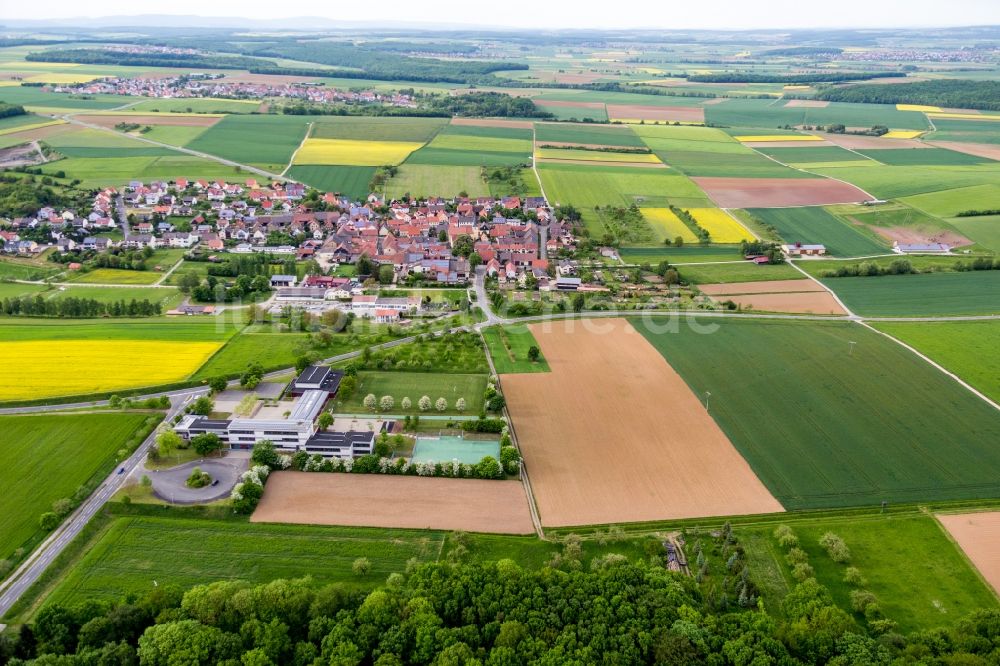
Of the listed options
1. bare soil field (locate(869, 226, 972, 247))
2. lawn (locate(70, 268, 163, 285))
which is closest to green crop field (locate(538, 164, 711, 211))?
bare soil field (locate(869, 226, 972, 247))

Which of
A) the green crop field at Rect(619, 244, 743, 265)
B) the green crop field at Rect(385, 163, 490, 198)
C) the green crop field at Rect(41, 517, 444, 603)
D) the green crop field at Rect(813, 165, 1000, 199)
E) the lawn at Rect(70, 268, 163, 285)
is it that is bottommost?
the green crop field at Rect(41, 517, 444, 603)

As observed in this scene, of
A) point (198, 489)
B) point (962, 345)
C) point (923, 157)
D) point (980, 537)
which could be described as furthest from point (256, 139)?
point (980, 537)

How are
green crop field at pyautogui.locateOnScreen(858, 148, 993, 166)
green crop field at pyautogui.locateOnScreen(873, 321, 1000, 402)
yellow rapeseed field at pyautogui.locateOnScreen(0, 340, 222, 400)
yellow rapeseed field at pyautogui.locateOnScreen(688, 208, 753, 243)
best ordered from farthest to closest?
green crop field at pyautogui.locateOnScreen(858, 148, 993, 166) → yellow rapeseed field at pyautogui.locateOnScreen(688, 208, 753, 243) → green crop field at pyautogui.locateOnScreen(873, 321, 1000, 402) → yellow rapeseed field at pyautogui.locateOnScreen(0, 340, 222, 400)

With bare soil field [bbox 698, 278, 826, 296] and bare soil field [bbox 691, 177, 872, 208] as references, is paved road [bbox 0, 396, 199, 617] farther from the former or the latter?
bare soil field [bbox 691, 177, 872, 208]

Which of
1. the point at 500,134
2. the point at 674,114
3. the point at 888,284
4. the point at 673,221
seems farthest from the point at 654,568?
the point at 674,114

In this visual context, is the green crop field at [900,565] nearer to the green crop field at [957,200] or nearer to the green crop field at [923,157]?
the green crop field at [957,200]

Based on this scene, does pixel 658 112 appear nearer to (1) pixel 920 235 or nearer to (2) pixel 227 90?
(1) pixel 920 235
